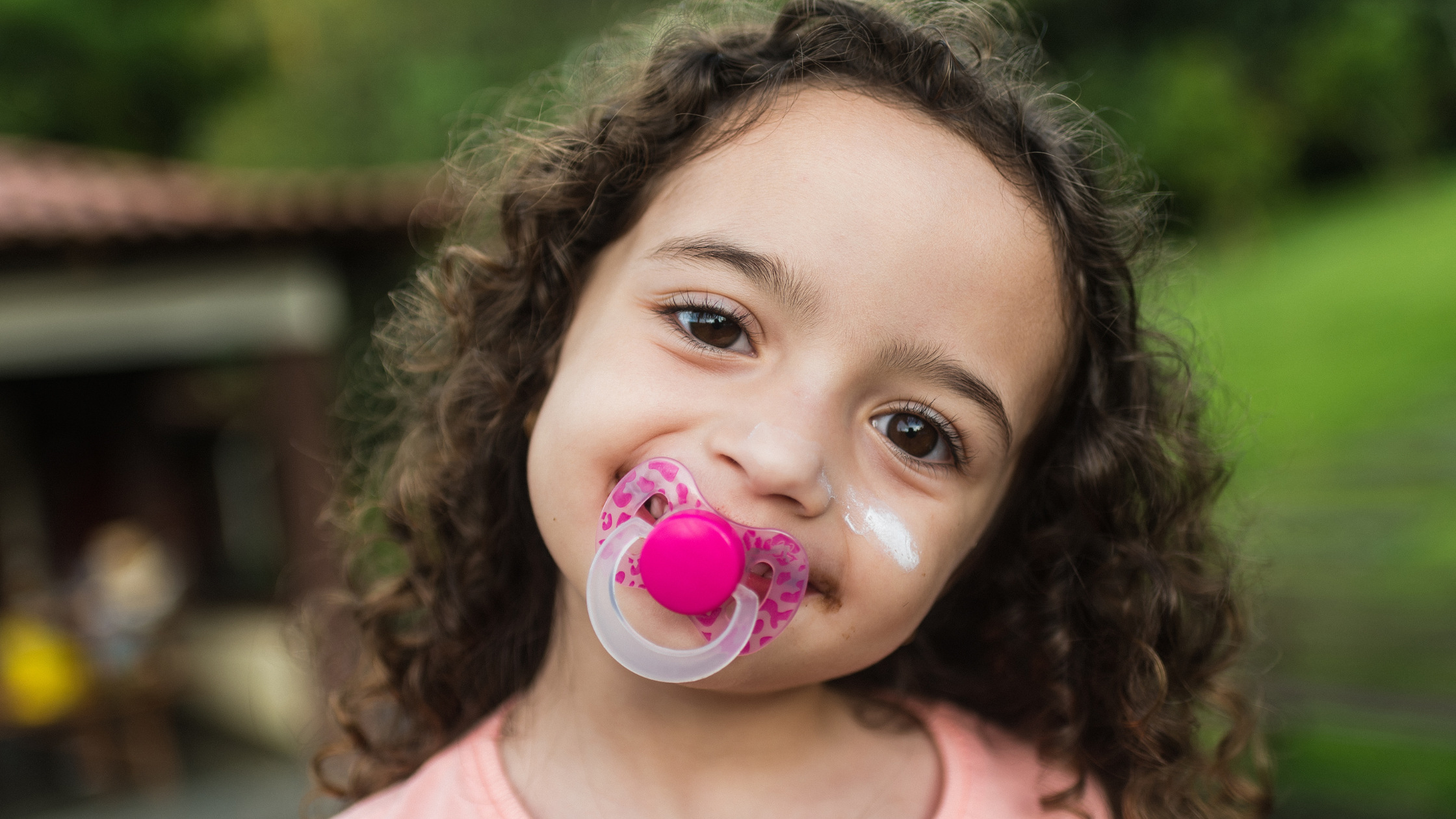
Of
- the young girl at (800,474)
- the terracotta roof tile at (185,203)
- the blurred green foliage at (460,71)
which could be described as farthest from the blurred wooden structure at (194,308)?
the blurred green foliage at (460,71)

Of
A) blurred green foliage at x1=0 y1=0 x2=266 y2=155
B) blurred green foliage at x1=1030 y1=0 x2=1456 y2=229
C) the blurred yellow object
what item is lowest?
blurred green foliage at x1=0 y1=0 x2=266 y2=155

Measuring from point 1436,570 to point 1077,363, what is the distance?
3.96 m

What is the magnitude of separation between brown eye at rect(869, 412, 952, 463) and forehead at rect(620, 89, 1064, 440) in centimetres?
9

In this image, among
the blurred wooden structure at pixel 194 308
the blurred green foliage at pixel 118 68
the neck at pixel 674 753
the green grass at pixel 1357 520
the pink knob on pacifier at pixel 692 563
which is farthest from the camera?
the blurred green foliage at pixel 118 68

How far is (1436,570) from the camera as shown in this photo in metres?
4.41

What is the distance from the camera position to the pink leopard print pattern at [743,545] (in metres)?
1.06

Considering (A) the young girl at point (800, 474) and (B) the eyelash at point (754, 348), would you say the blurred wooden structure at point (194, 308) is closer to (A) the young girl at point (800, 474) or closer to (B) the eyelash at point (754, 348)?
(A) the young girl at point (800, 474)

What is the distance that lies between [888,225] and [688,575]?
0.41 metres

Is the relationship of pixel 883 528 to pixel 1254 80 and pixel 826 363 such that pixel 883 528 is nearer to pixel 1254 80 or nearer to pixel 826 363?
pixel 826 363

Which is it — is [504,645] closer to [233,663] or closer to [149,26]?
[233,663]

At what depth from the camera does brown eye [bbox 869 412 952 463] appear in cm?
115

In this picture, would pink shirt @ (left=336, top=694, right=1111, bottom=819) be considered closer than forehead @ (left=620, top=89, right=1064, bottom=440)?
No

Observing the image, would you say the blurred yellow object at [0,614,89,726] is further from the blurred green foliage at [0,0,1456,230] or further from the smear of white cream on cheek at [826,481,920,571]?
the blurred green foliage at [0,0,1456,230]

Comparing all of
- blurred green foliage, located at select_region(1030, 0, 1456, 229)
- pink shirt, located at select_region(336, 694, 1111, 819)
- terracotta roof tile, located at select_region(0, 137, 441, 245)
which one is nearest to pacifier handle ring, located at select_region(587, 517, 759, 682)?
pink shirt, located at select_region(336, 694, 1111, 819)
